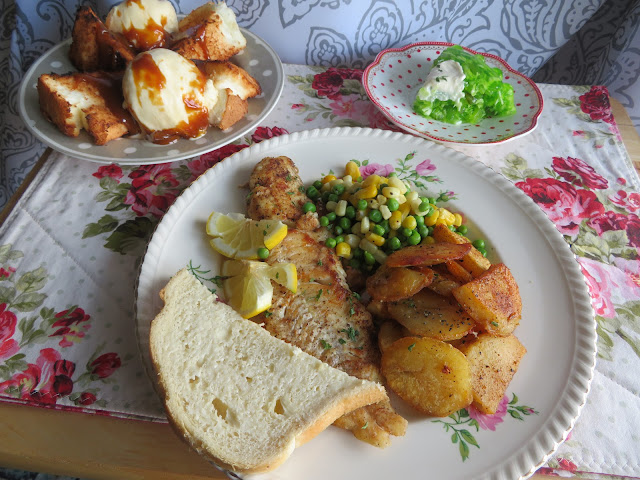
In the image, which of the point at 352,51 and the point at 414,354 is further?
the point at 352,51

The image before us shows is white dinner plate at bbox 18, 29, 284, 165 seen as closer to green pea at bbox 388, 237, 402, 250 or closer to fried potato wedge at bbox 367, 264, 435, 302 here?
green pea at bbox 388, 237, 402, 250

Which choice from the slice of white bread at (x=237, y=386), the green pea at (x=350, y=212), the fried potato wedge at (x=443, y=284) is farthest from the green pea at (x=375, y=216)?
the slice of white bread at (x=237, y=386)

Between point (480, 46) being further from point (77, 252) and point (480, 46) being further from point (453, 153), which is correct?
point (77, 252)

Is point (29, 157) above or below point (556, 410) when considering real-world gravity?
below

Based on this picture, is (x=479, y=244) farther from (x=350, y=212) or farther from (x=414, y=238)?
(x=350, y=212)

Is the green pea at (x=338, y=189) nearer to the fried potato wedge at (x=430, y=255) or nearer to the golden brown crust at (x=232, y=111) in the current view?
the fried potato wedge at (x=430, y=255)

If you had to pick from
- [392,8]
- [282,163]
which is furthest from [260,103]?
[392,8]

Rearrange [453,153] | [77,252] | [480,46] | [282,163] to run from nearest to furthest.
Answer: [77,252]
[282,163]
[453,153]
[480,46]
